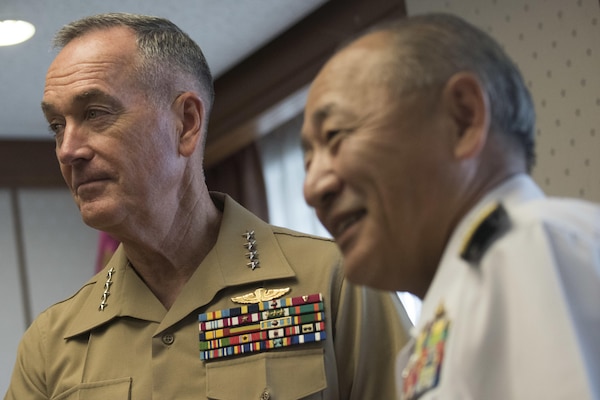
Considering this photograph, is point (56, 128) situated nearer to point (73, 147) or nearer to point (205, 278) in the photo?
point (73, 147)

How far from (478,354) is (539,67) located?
2762 millimetres

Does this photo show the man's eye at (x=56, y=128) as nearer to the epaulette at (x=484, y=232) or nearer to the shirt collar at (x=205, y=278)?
the shirt collar at (x=205, y=278)

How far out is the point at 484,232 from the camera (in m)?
1.00

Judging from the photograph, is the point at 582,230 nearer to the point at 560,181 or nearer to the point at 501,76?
the point at 501,76

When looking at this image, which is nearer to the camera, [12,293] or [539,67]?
[539,67]

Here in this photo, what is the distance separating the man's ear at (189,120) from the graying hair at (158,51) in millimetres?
27

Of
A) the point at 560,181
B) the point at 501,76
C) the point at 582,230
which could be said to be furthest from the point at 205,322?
the point at 560,181

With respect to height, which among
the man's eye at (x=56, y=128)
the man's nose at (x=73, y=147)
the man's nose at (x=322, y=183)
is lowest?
the man's nose at (x=322, y=183)

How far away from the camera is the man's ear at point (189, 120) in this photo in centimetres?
204

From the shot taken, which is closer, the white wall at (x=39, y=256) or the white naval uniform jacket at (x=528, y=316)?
the white naval uniform jacket at (x=528, y=316)

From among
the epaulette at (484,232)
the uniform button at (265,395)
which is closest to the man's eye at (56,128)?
the uniform button at (265,395)

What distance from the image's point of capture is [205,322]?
6.31 feet

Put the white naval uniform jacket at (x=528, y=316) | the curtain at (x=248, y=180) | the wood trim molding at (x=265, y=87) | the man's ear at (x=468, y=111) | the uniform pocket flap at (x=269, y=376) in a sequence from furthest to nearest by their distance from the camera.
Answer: the curtain at (x=248, y=180), the wood trim molding at (x=265, y=87), the uniform pocket flap at (x=269, y=376), the man's ear at (x=468, y=111), the white naval uniform jacket at (x=528, y=316)

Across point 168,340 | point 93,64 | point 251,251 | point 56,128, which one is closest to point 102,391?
point 168,340
